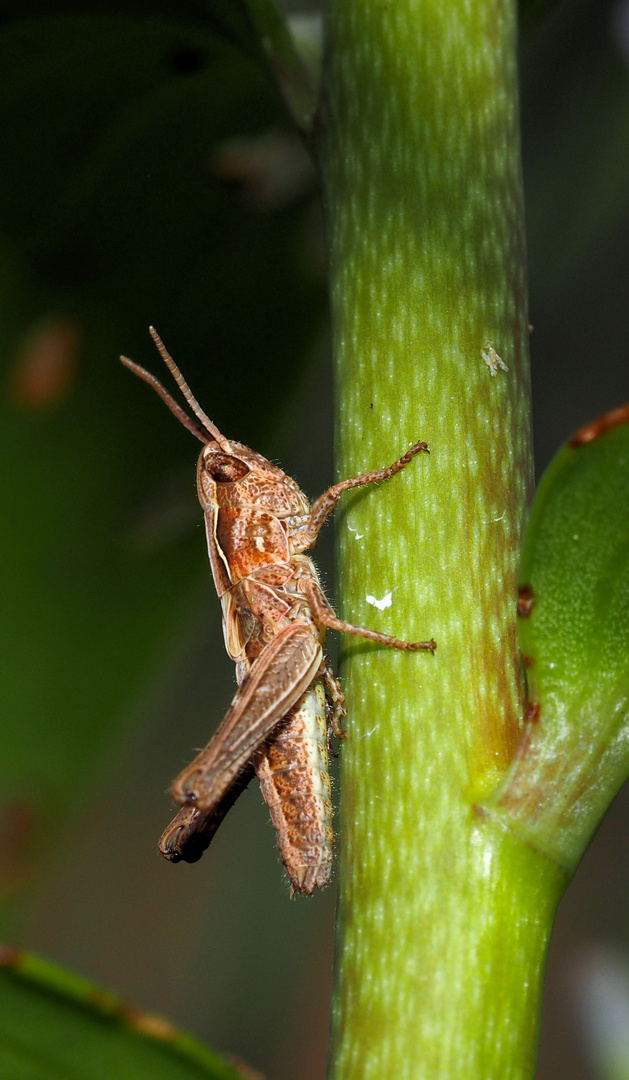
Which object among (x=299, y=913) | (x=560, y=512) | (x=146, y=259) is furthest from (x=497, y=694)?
(x=299, y=913)

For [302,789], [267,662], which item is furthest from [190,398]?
[302,789]

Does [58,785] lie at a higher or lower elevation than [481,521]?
A: lower

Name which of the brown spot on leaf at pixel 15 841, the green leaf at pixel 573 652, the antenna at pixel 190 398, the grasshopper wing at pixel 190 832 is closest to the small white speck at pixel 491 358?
the green leaf at pixel 573 652

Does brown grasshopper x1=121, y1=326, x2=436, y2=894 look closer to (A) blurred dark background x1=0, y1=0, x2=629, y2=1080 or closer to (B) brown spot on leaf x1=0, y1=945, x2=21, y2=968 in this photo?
(A) blurred dark background x1=0, y1=0, x2=629, y2=1080

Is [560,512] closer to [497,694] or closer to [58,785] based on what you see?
[497,694]

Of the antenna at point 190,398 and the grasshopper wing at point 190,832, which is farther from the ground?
the antenna at point 190,398

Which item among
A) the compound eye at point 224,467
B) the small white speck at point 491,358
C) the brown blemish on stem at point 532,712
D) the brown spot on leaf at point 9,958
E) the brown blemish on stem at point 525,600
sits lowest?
the compound eye at point 224,467

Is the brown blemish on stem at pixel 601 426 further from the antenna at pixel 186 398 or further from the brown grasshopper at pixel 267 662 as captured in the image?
the antenna at pixel 186 398
